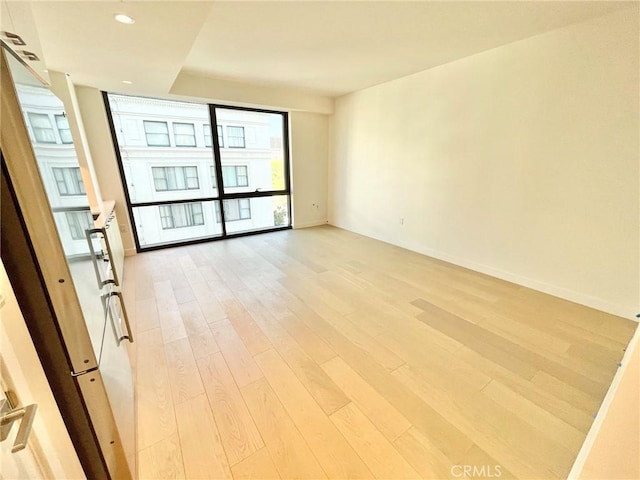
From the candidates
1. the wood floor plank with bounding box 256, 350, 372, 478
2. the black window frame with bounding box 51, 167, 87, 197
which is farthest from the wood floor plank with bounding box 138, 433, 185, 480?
the black window frame with bounding box 51, 167, 87, 197

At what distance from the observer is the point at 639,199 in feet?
7.37

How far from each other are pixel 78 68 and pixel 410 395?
4096 mm

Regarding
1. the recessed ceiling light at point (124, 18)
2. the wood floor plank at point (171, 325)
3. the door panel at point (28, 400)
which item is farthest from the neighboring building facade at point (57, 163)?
the wood floor plank at point (171, 325)

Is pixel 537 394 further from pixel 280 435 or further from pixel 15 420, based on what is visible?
pixel 15 420

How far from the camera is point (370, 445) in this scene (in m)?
1.36

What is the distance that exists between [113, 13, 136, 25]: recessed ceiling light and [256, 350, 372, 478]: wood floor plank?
7.94 feet

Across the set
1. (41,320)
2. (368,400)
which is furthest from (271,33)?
(368,400)

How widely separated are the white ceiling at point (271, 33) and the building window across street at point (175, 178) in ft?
3.98

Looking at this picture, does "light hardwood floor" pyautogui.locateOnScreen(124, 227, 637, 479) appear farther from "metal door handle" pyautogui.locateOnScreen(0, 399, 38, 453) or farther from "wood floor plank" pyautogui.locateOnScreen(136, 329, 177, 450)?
"metal door handle" pyautogui.locateOnScreen(0, 399, 38, 453)

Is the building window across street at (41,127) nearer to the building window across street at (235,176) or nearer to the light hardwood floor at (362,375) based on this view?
the light hardwood floor at (362,375)

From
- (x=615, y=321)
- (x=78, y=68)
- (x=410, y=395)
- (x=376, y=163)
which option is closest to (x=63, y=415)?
(x=410, y=395)

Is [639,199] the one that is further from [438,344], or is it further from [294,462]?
[294,462]

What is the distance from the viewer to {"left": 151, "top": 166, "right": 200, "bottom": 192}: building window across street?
424 centimetres

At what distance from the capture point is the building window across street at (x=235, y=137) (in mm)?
4703
